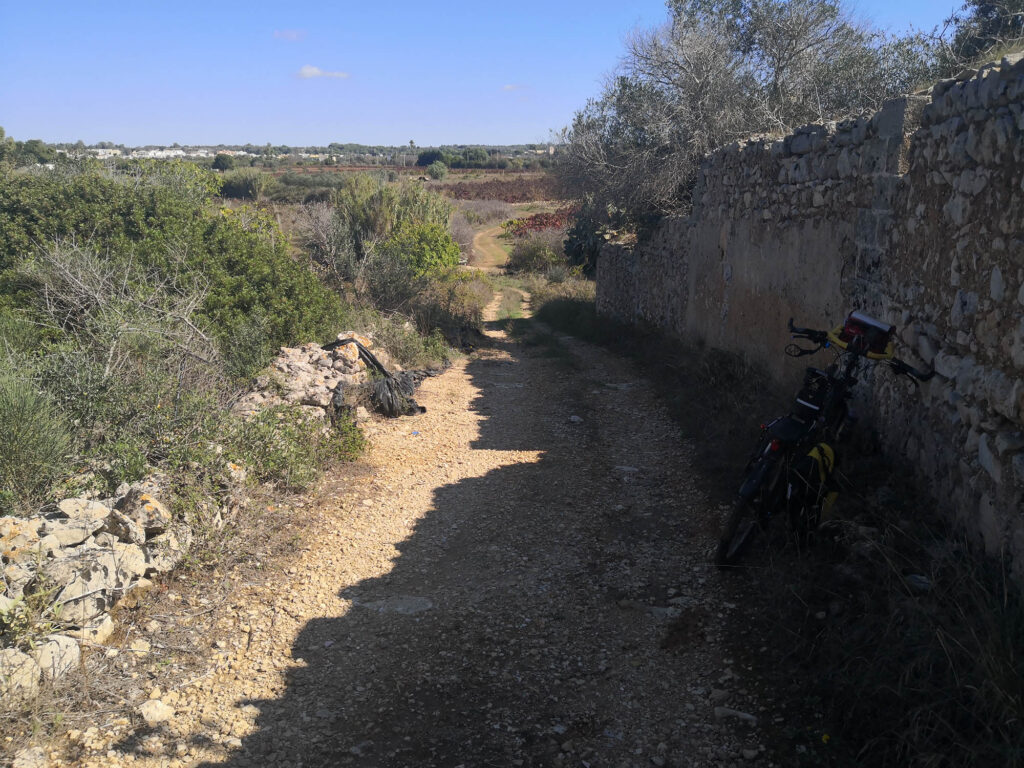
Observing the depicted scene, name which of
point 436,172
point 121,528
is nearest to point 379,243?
point 121,528

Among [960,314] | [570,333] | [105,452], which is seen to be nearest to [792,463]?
[960,314]

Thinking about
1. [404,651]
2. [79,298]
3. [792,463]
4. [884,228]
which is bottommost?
[404,651]

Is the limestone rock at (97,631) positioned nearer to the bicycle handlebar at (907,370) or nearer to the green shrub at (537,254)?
the bicycle handlebar at (907,370)

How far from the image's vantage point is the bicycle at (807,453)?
4215mm

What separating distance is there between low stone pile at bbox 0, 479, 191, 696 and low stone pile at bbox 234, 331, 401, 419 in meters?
1.92

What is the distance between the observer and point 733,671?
11.9 ft

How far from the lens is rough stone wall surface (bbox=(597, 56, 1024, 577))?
3.43 m

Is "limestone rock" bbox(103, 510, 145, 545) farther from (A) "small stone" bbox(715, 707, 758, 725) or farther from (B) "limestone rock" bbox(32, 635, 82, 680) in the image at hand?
(A) "small stone" bbox(715, 707, 758, 725)

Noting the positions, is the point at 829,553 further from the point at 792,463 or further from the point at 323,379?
the point at 323,379

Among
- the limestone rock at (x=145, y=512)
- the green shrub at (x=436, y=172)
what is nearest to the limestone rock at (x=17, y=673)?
the limestone rock at (x=145, y=512)

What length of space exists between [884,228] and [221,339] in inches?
268

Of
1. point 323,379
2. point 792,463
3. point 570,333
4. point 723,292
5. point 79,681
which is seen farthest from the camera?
point 570,333

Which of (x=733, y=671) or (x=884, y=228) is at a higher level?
(x=884, y=228)

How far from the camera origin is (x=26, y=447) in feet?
15.4
